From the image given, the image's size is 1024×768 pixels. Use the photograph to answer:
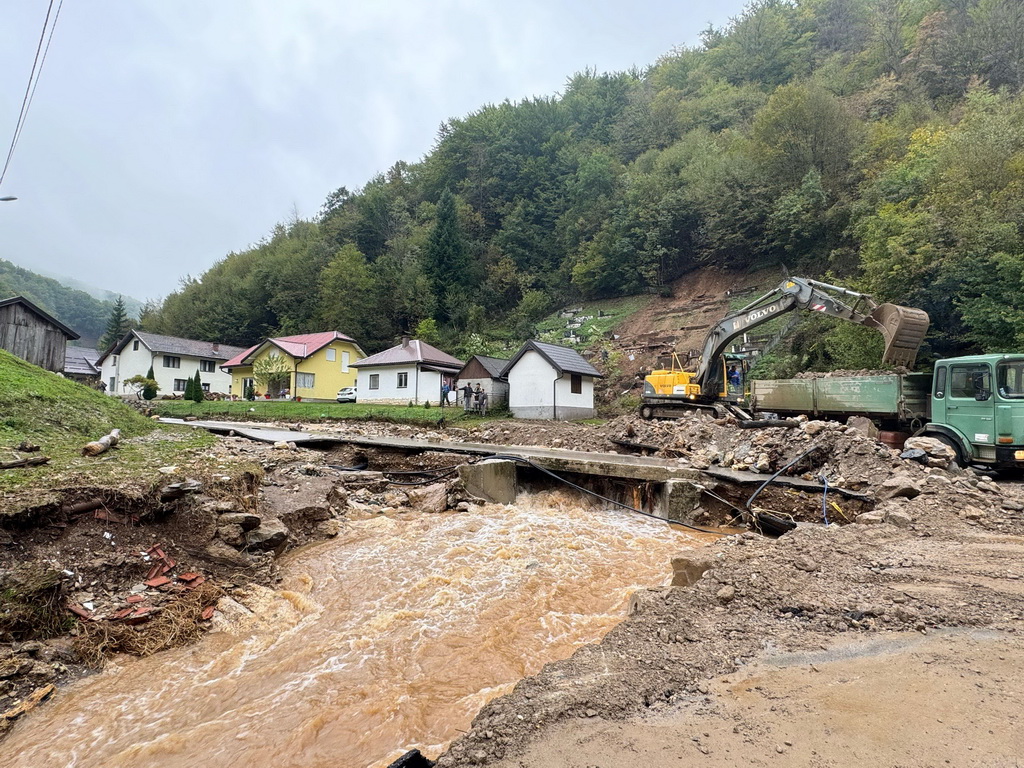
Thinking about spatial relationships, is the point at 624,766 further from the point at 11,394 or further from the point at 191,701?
the point at 11,394

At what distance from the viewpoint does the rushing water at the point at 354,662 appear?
3.28 m

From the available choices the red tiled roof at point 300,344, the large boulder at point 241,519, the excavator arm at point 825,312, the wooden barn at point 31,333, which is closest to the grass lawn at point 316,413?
the wooden barn at point 31,333

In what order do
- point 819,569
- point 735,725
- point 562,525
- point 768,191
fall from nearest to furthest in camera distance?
point 735,725, point 819,569, point 562,525, point 768,191

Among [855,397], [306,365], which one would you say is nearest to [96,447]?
[855,397]

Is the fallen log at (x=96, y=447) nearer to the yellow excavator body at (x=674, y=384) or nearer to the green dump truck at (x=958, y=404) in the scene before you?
the yellow excavator body at (x=674, y=384)

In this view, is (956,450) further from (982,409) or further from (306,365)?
(306,365)

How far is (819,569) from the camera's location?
15.0ft

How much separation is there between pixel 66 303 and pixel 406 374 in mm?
109888

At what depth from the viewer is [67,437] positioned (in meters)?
8.26

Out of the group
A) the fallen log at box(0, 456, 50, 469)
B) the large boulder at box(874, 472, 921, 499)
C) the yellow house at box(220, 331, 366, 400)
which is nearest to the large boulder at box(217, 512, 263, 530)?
the fallen log at box(0, 456, 50, 469)

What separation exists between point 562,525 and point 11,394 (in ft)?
34.6

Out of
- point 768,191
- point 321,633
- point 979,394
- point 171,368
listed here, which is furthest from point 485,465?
point 171,368

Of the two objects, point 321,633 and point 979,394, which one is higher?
point 979,394

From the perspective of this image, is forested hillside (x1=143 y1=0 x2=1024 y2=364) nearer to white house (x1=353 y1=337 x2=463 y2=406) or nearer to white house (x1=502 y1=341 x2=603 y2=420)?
white house (x1=353 y1=337 x2=463 y2=406)
